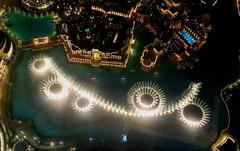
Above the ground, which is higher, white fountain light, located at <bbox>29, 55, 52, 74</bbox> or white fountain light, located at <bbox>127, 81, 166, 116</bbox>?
white fountain light, located at <bbox>127, 81, 166, 116</bbox>

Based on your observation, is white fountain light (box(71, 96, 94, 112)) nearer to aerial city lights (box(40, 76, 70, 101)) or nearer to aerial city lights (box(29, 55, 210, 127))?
aerial city lights (box(29, 55, 210, 127))

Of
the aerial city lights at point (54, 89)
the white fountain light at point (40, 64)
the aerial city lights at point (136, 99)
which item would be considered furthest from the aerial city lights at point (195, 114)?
the white fountain light at point (40, 64)

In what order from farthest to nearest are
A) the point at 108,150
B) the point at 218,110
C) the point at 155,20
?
1. the point at 155,20
2. the point at 218,110
3. the point at 108,150

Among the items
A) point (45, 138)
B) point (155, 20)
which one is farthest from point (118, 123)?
point (155, 20)

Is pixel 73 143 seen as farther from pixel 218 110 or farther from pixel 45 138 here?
pixel 218 110

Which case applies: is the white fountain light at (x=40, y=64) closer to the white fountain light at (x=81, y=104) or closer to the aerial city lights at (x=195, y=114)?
the white fountain light at (x=81, y=104)

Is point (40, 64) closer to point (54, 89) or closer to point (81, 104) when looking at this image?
point (54, 89)

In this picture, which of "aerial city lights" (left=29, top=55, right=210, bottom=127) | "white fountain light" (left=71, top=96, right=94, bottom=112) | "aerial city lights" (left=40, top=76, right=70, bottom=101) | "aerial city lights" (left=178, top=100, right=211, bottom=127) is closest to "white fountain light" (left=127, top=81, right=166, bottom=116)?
"aerial city lights" (left=29, top=55, right=210, bottom=127)
